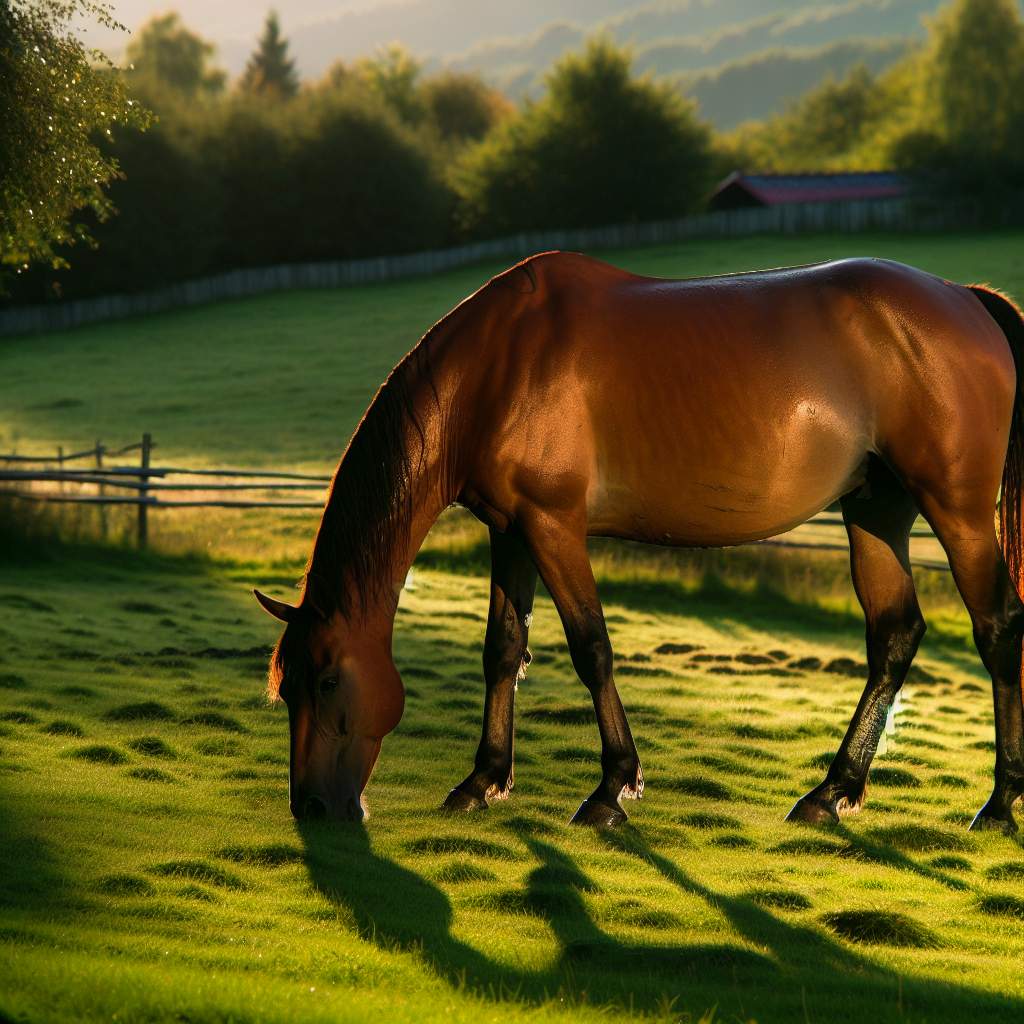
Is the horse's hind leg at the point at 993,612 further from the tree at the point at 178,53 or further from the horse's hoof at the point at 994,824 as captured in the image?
the tree at the point at 178,53

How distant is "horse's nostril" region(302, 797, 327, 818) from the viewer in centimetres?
643

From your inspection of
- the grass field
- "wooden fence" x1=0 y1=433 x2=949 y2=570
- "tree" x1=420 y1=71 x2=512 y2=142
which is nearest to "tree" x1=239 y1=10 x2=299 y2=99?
"tree" x1=420 y1=71 x2=512 y2=142

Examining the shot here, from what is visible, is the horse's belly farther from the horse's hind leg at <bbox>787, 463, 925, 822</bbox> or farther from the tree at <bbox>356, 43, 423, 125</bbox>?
the tree at <bbox>356, 43, 423, 125</bbox>

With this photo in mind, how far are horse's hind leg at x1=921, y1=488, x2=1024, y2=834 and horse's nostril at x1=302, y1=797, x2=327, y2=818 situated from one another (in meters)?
3.19

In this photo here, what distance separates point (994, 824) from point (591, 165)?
5217 centimetres

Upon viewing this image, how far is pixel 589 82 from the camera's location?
57750 millimetres

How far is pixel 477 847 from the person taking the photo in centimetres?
634

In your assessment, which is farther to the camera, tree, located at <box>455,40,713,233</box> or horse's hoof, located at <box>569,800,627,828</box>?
tree, located at <box>455,40,713,233</box>

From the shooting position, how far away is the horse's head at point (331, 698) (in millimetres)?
6344

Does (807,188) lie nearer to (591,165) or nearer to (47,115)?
(591,165)

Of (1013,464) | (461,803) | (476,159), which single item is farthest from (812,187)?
(461,803)

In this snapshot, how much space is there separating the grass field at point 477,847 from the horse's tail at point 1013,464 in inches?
54.9

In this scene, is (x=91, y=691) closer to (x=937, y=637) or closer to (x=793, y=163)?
(x=937, y=637)

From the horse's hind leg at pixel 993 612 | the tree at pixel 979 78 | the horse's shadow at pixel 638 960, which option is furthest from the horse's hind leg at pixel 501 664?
the tree at pixel 979 78
